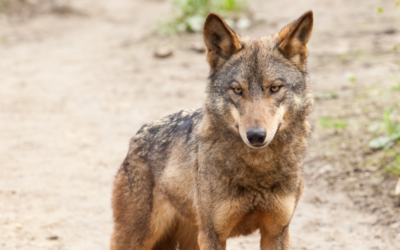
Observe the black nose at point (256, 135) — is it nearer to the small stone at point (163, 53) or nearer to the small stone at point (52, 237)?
the small stone at point (52, 237)

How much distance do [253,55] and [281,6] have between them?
527 inches

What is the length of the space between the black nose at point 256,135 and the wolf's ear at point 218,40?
808 mm

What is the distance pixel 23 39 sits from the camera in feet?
49.6

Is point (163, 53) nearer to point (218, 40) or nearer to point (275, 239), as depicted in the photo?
point (218, 40)

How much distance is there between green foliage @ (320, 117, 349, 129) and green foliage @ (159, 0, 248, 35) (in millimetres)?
6621

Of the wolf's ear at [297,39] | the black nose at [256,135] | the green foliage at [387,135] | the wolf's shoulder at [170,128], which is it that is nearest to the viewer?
the black nose at [256,135]

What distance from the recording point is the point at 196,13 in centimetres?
1405

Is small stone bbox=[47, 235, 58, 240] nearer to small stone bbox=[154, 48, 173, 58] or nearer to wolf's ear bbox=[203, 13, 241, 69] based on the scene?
wolf's ear bbox=[203, 13, 241, 69]

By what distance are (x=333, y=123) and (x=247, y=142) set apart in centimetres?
468

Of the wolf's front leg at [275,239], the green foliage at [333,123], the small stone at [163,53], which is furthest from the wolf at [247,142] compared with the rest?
the small stone at [163,53]

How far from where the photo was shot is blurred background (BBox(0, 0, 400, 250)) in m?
5.54

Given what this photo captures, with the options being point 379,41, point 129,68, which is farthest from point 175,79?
point 379,41

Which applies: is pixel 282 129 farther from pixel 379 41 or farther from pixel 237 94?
pixel 379 41

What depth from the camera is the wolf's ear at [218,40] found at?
146 inches
